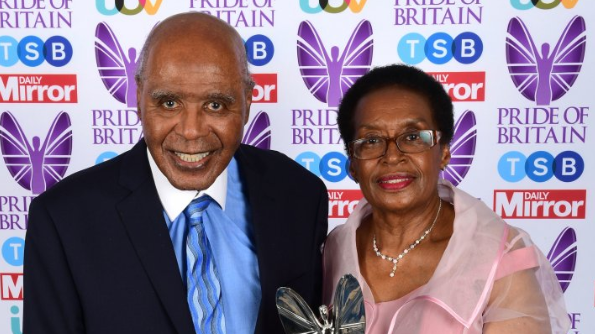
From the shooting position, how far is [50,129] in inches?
96.0

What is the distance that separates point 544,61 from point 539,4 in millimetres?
195

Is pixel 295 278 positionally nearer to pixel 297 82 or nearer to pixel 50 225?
pixel 50 225

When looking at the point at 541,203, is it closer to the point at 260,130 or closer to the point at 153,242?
the point at 260,130

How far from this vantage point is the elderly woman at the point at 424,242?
1252mm

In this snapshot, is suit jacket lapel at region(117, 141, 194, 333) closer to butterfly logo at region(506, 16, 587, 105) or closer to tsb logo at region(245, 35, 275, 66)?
tsb logo at region(245, 35, 275, 66)

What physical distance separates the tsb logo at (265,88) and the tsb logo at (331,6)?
0.84 ft

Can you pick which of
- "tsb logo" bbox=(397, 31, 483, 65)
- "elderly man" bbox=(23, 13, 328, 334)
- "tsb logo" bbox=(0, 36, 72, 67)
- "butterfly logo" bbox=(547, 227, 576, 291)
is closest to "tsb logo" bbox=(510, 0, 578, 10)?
"tsb logo" bbox=(397, 31, 483, 65)

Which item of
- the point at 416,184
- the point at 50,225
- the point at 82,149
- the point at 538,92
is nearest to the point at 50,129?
the point at 82,149

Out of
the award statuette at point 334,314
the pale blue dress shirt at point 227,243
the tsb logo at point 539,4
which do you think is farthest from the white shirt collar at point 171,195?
the tsb logo at point 539,4

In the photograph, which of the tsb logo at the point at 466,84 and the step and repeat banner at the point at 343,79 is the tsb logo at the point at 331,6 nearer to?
the step and repeat banner at the point at 343,79

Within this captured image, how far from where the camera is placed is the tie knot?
1.37 m

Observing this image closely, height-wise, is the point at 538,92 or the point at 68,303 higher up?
the point at 538,92

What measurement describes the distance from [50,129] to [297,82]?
2.97ft

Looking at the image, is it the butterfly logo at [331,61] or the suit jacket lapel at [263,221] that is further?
the butterfly logo at [331,61]
